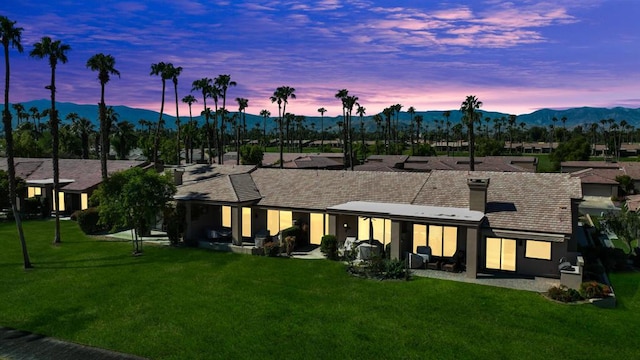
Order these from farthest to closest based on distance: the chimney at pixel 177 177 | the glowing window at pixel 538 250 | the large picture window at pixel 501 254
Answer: the chimney at pixel 177 177, the large picture window at pixel 501 254, the glowing window at pixel 538 250

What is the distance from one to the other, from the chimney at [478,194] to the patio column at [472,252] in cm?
267

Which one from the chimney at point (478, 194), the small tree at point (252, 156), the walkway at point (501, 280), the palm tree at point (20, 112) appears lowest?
the walkway at point (501, 280)

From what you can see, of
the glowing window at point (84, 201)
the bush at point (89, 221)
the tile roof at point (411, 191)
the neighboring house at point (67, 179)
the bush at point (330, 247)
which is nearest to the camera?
the tile roof at point (411, 191)

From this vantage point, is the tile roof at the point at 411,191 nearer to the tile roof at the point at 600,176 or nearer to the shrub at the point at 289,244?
the shrub at the point at 289,244

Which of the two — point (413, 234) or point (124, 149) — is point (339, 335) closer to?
point (413, 234)

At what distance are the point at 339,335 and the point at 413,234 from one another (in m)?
11.3

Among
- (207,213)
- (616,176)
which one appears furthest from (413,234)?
(616,176)

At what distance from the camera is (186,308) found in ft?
62.9

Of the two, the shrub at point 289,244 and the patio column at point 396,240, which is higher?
A: the patio column at point 396,240

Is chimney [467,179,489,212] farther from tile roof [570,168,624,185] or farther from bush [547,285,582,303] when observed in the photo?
tile roof [570,168,624,185]

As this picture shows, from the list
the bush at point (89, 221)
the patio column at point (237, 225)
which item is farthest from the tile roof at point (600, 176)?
the bush at point (89, 221)

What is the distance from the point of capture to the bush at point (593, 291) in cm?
1972

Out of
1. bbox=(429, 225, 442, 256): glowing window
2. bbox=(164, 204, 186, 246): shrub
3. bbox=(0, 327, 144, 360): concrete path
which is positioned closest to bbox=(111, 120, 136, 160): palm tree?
bbox=(164, 204, 186, 246): shrub

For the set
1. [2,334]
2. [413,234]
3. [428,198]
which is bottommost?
[2,334]
